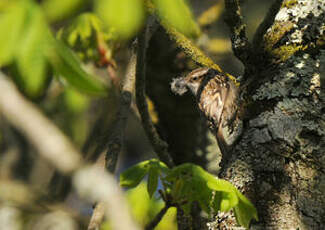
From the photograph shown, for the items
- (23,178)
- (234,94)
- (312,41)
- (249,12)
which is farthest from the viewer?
(249,12)

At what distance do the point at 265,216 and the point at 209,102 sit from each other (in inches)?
48.7

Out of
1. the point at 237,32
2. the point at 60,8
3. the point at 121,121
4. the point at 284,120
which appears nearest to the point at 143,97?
the point at 121,121

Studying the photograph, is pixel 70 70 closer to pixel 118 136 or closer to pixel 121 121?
pixel 118 136

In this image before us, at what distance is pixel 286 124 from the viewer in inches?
84.2

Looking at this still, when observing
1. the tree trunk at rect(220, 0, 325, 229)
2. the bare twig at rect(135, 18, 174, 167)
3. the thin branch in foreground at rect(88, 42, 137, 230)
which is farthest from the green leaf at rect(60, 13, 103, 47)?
the tree trunk at rect(220, 0, 325, 229)

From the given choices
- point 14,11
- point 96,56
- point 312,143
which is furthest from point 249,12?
point 14,11

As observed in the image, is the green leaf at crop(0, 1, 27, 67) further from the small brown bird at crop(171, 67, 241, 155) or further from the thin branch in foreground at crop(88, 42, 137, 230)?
the small brown bird at crop(171, 67, 241, 155)

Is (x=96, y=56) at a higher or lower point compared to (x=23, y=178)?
higher

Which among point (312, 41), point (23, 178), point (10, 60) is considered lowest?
point (23, 178)

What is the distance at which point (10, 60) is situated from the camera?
1084mm

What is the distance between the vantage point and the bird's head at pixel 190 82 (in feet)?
10.9

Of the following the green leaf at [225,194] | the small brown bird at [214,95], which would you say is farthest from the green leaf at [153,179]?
the small brown bird at [214,95]

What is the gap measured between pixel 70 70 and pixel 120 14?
145 mm

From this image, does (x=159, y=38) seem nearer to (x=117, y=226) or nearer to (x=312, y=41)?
(x=312, y=41)
